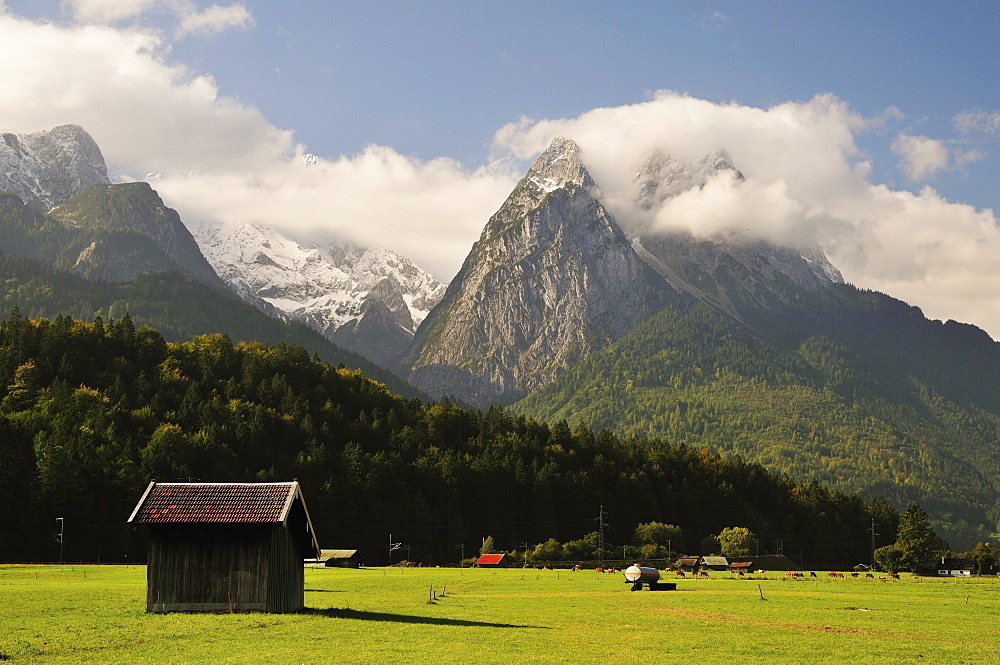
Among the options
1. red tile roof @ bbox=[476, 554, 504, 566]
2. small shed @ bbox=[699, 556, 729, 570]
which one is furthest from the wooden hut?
small shed @ bbox=[699, 556, 729, 570]

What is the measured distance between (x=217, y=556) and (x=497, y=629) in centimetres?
1614

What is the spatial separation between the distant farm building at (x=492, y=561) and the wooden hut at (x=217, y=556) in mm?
117995

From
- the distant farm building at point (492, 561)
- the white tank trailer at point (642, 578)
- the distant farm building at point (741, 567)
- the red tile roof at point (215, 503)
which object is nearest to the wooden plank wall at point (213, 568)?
the red tile roof at point (215, 503)

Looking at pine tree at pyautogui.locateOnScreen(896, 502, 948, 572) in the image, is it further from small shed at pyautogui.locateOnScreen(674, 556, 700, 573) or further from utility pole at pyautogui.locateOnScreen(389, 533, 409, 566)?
utility pole at pyautogui.locateOnScreen(389, 533, 409, 566)

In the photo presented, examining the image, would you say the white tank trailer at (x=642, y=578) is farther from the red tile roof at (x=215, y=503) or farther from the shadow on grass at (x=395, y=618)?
the red tile roof at (x=215, y=503)

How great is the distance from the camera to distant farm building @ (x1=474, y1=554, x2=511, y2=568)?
17438 cm

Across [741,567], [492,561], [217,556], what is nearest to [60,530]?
[492,561]

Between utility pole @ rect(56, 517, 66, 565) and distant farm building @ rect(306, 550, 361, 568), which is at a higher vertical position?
utility pole @ rect(56, 517, 66, 565)

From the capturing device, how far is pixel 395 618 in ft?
197

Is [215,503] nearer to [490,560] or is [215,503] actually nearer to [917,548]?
[490,560]

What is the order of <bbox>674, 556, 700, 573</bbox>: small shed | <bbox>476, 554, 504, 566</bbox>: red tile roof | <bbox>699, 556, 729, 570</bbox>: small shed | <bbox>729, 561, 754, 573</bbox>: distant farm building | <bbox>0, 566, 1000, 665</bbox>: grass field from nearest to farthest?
<bbox>0, 566, 1000, 665</bbox>: grass field → <bbox>729, 561, 754, 573</bbox>: distant farm building → <bbox>674, 556, 700, 573</bbox>: small shed → <bbox>476, 554, 504, 566</bbox>: red tile roof → <bbox>699, 556, 729, 570</bbox>: small shed

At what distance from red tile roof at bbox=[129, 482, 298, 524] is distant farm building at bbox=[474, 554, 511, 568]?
117 metres

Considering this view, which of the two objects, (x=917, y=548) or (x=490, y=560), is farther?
(x=917, y=548)

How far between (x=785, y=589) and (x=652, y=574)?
1558 cm
